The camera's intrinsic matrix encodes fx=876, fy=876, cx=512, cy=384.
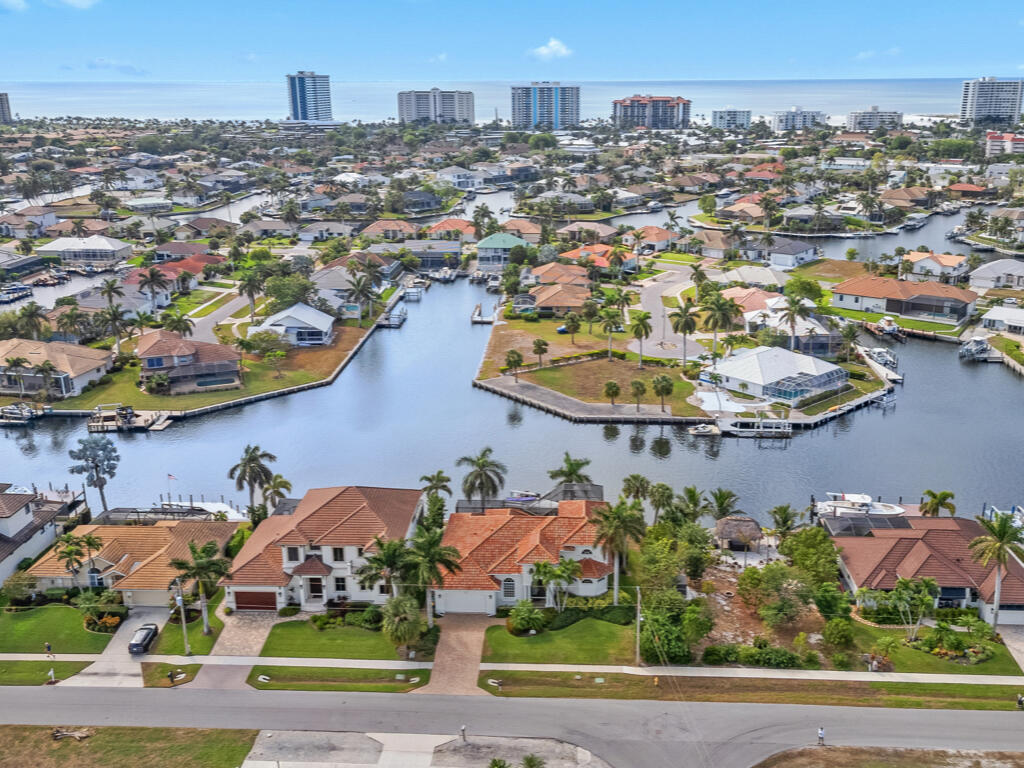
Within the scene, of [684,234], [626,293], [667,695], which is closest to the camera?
[667,695]

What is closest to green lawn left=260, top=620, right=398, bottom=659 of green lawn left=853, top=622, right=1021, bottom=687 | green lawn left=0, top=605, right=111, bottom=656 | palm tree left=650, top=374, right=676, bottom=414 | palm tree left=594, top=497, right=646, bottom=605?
green lawn left=0, top=605, right=111, bottom=656

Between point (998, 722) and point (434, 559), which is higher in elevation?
point (434, 559)

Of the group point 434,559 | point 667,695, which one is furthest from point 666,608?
point 434,559

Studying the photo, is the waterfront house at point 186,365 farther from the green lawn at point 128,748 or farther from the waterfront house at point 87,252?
the waterfront house at point 87,252

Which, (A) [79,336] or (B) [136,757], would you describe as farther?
(A) [79,336]

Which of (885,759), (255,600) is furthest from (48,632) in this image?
(885,759)

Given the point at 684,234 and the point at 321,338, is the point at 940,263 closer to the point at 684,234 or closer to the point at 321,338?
the point at 684,234

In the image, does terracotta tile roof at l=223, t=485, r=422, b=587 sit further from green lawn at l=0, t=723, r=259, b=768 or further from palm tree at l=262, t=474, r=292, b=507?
green lawn at l=0, t=723, r=259, b=768
